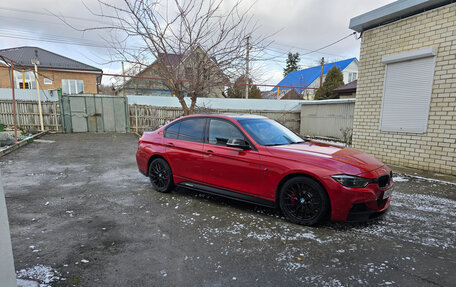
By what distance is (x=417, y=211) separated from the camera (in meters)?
4.10

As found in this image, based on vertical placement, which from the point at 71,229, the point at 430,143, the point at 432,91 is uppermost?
the point at 432,91

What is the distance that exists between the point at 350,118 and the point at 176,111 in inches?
353

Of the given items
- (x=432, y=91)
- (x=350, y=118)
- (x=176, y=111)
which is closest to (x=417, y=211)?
(x=432, y=91)

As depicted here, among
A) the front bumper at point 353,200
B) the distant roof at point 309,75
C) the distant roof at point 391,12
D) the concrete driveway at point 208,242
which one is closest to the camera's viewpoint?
the concrete driveway at point 208,242

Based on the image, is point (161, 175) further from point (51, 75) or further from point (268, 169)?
Answer: point (51, 75)

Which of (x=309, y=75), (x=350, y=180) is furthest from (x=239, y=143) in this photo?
(x=309, y=75)

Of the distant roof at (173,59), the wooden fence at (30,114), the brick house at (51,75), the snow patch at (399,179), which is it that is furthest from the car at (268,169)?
the brick house at (51,75)

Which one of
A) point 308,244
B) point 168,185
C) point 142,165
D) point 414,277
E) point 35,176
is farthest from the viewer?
point 35,176

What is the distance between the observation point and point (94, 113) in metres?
14.2

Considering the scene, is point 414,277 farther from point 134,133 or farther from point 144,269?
A: point 134,133

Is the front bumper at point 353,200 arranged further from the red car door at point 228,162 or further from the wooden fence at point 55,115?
the wooden fence at point 55,115

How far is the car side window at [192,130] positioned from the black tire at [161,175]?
2.14 feet

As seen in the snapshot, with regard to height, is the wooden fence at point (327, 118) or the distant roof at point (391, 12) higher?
the distant roof at point (391, 12)

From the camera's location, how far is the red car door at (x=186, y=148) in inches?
172
